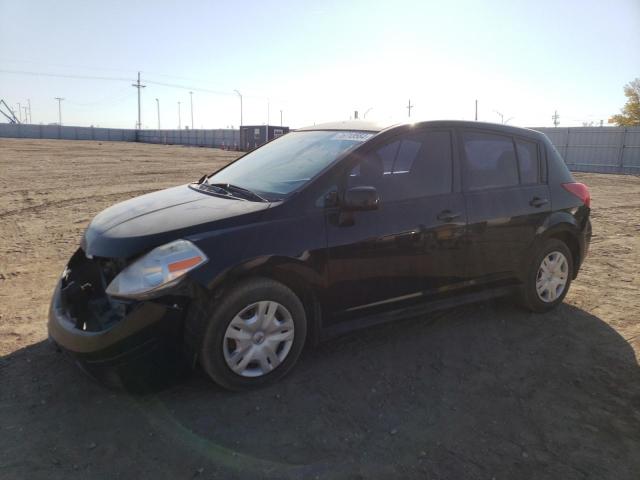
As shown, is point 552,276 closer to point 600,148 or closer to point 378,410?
point 378,410

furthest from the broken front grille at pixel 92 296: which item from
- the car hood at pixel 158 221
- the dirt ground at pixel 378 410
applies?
the dirt ground at pixel 378 410

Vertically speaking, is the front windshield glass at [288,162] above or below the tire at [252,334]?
above

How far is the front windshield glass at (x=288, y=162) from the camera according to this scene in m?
3.47

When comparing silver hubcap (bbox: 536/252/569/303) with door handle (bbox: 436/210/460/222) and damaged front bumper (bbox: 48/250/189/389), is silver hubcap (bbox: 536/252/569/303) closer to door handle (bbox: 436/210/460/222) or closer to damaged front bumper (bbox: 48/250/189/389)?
door handle (bbox: 436/210/460/222)

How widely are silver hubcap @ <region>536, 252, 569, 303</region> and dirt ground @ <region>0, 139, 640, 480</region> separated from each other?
19 cm

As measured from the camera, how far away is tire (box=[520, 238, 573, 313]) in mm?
4391

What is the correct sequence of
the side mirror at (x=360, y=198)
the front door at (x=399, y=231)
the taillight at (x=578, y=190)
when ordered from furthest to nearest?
1. the taillight at (x=578, y=190)
2. the front door at (x=399, y=231)
3. the side mirror at (x=360, y=198)

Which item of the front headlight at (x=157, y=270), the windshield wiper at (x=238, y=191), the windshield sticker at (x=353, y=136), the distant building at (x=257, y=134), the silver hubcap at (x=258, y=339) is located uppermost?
the distant building at (x=257, y=134)

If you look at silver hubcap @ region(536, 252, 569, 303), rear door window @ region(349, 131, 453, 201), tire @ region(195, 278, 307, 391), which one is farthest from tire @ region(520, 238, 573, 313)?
tire @ region(195, 278, 307, 391)

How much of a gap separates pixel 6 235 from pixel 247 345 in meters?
5.72

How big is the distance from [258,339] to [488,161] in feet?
8.21

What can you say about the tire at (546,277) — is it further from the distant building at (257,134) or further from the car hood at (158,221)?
the distant building at (257,134)

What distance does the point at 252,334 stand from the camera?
3035 millimetres

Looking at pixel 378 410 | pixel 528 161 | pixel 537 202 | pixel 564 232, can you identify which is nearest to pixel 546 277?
pixel 564 232
